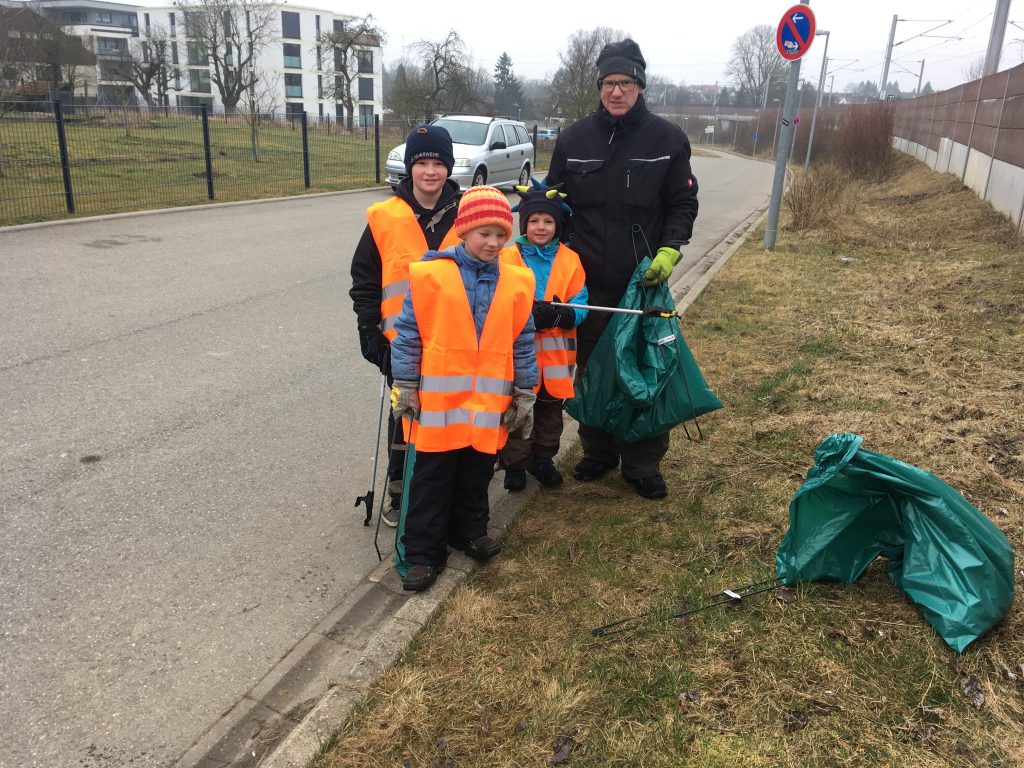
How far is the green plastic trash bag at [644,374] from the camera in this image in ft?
11.9

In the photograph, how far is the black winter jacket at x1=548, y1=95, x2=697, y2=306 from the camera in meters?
3.63

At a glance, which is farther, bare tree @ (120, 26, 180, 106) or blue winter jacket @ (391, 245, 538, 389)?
bare tree @ (120, 26, 180, 106)

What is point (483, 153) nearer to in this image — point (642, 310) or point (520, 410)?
point (642, 310)

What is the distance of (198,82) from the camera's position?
69625mm

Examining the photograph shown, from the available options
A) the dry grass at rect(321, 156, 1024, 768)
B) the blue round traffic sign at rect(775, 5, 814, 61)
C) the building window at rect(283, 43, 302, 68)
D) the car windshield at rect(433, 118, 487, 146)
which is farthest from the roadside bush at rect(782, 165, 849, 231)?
the building window at rect(283, 43, 302, 68)

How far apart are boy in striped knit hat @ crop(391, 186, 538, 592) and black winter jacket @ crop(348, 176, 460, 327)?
0.30 meters

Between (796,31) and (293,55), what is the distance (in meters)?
72.3

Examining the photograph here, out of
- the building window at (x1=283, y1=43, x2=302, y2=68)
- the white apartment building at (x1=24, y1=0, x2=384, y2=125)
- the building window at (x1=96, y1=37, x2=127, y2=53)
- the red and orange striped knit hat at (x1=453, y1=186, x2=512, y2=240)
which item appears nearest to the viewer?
the red and orange striped knit hat at (x1=453, y1=186, x2=512, y2=240)

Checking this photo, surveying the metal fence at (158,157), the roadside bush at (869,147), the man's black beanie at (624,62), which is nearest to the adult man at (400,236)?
the man's black beanie at (624,62)

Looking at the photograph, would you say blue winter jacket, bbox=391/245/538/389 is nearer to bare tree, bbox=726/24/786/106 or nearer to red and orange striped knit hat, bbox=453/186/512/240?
red and orange striped knit hat, bbox=453/186/512/240

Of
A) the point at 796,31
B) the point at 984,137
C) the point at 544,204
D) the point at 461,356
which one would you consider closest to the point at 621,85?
the point at 544,204

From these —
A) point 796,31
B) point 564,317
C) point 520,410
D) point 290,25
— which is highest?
point 290,25

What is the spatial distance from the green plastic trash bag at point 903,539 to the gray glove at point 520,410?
1.15m

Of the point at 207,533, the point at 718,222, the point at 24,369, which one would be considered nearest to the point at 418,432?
the point at 207,533
